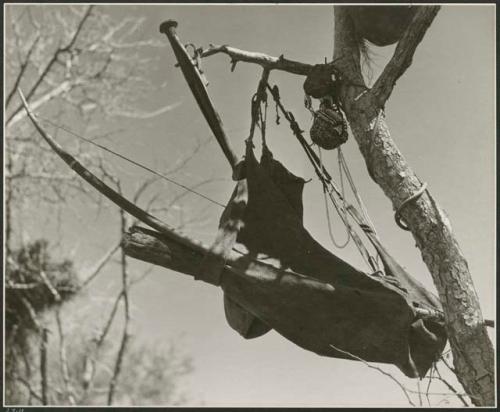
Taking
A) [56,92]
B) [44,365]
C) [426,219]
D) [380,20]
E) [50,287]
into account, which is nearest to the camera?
[426,219]

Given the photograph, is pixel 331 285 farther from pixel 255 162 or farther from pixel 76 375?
pixel 76 375

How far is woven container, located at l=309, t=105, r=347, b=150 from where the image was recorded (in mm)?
3305

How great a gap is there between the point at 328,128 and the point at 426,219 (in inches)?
30.9

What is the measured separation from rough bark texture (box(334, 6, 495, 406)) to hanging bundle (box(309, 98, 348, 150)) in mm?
85

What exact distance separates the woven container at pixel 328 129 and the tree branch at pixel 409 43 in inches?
13.9

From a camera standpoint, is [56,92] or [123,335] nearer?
Answer: [123,335]

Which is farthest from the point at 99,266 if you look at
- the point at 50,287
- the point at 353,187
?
the point at 353,187

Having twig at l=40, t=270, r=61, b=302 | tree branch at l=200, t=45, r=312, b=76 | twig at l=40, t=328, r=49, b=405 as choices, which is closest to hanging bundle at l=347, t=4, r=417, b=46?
tree branch at l=200, t=45, r=312, b=76

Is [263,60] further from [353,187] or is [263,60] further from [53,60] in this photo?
[53,60]

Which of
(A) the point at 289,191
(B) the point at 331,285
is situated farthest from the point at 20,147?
(B) the point at 331,285

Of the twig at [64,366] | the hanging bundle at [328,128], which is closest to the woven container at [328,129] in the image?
the hanging bundle at [328,128]

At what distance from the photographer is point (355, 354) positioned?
3.07 m

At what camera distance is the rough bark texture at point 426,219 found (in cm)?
265

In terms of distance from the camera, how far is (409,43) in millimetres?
3035
